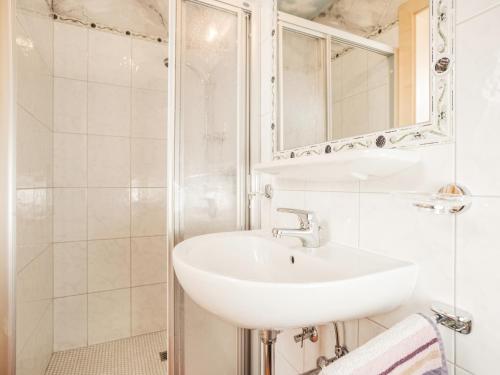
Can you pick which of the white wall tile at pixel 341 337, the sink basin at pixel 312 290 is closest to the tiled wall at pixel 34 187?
the sink basin at pixel 312 290

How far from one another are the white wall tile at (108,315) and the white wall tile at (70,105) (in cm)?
110

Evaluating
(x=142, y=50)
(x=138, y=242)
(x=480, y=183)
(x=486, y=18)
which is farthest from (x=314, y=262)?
(x=142, y=50)

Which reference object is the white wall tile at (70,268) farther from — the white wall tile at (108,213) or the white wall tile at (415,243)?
the white wall tile at (415,243)

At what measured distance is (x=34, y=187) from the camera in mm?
1329

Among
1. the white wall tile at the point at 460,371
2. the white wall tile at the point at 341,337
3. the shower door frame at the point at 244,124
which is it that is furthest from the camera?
the shower door frame at the point at 244,124

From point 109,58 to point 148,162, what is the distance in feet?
2.39

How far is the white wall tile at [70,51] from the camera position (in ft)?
5.56

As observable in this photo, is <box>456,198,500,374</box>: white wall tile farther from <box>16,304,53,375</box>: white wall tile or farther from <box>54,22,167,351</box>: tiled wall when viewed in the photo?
<box>54,22,167,351</box>: tiled wall

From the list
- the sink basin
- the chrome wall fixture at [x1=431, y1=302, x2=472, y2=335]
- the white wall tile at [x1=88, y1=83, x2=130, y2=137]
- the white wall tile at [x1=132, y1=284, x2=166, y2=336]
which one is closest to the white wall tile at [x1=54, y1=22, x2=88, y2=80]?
the white wall tile at [x1=88, y1=83, x2=130, y2=137]

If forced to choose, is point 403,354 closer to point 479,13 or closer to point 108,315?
point 479,13

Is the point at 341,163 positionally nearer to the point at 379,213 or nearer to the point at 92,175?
the point at 379,213

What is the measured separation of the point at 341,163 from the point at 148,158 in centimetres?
162

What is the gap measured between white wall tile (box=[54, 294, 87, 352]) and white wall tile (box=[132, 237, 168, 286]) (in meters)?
0.34

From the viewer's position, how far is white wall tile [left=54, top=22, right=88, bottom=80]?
66.7 inches
